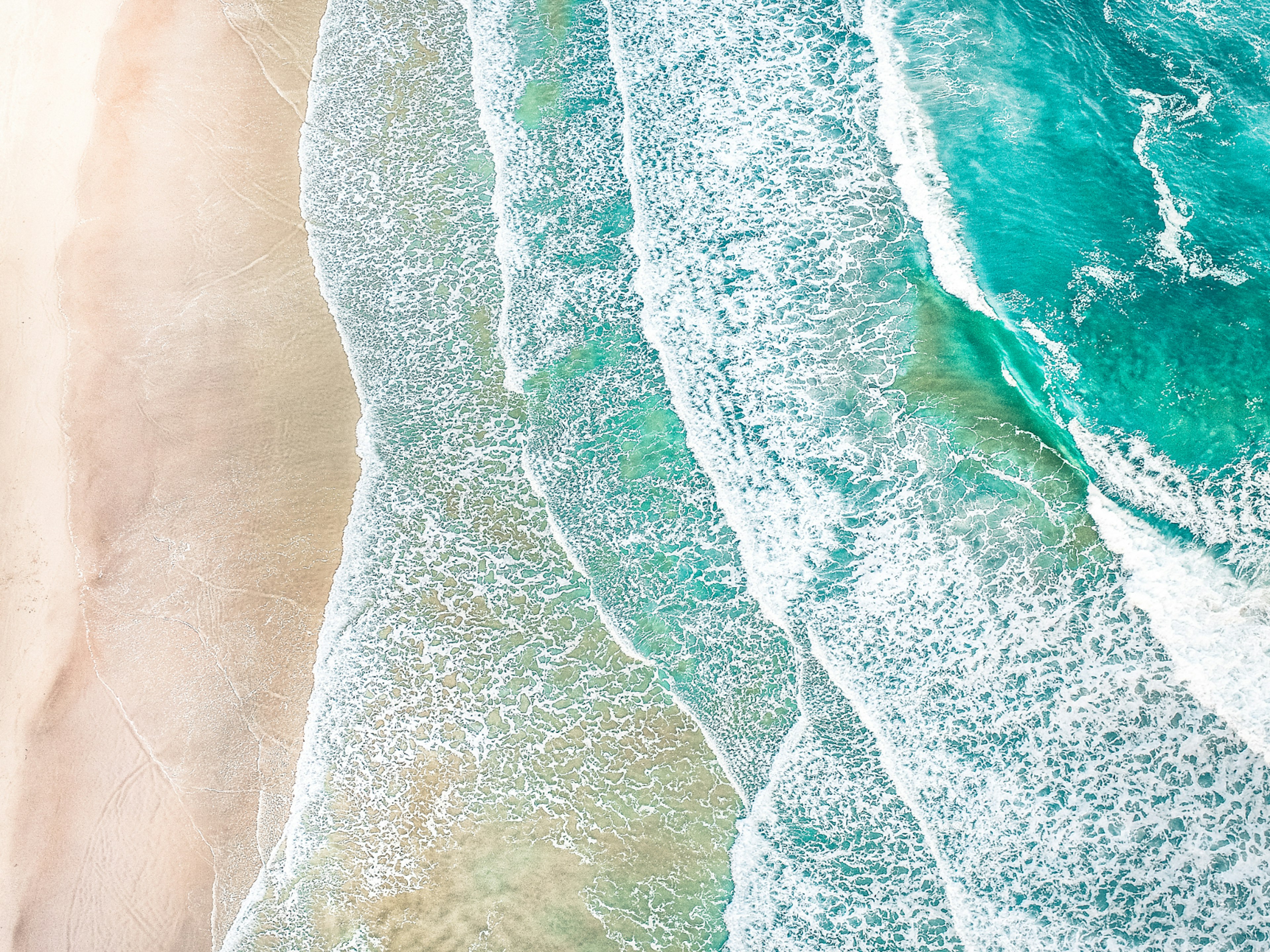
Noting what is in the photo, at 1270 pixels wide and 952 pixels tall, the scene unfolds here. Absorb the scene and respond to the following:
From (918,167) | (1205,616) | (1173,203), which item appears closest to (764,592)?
(1205,616)

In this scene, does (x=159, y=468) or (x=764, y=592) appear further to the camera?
(x=159, y=468)

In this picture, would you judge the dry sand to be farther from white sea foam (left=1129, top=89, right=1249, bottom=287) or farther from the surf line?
white sea foam (left=1129, top=89, right=1249, bottom=287)

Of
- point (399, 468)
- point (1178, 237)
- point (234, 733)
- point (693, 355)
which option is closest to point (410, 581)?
point (399, 468)

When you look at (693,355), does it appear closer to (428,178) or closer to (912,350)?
(912,350)

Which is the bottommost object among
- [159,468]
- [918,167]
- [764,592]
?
[764,592]

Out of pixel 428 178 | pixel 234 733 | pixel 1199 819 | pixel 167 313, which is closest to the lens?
pixel 1199 819

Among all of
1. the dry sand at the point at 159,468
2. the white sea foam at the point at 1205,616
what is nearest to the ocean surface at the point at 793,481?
the white sea foam at the point at 1205,616

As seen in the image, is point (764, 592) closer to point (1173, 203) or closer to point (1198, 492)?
point (1198, 492)
